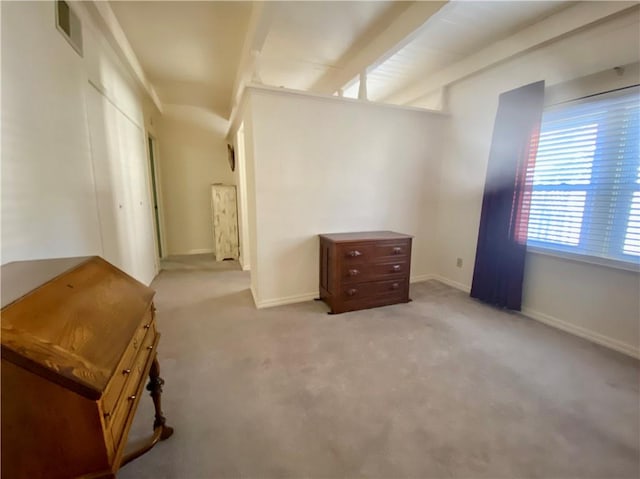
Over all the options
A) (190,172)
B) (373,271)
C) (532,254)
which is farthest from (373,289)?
(190,172)

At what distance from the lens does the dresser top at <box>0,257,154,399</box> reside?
24.0 inches

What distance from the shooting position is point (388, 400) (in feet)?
5.23

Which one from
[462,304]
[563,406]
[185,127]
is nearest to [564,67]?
[462,304]

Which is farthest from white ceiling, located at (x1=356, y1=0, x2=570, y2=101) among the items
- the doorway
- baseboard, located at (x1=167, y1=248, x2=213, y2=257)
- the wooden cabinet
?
baseboard, located at (x1=167, y1=248, x2=213, y2=257)

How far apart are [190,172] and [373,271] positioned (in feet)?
13.9

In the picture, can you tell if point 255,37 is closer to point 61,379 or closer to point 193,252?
point 61,379

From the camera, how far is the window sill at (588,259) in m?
2.04

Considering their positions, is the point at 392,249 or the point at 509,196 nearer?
the point at 509,196

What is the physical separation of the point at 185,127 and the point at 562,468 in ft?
20.3

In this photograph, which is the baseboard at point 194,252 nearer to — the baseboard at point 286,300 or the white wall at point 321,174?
the white wall at point 321,174

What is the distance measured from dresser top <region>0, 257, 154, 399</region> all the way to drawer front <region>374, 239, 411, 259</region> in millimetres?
2089

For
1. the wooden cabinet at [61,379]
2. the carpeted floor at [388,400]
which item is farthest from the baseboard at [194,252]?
the wooden cabinet at [61,379]

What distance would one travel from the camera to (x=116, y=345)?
83 cm

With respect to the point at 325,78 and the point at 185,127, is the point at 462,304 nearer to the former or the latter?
the point at 325,78
